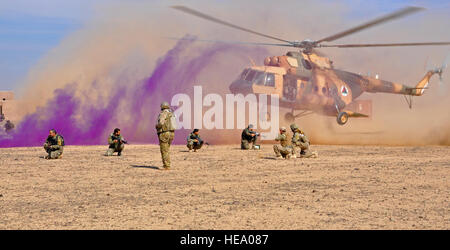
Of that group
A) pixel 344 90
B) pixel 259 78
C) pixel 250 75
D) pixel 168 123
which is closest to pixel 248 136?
pixel 259 78

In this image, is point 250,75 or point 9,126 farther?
point 9,126

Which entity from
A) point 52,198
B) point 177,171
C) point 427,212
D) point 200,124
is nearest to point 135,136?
point 200,124

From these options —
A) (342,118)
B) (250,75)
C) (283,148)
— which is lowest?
(283,148)

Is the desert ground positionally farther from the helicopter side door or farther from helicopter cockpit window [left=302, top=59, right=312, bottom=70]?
helicopter cockpit window [left=302, top=59, right=312, bottom=70]

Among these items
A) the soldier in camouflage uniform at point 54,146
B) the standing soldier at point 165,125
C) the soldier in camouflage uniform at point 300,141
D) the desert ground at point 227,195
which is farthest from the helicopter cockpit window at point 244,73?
the standing soldier at point 165,125

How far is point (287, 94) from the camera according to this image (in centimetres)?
2458

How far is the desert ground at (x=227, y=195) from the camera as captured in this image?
7.41 metres

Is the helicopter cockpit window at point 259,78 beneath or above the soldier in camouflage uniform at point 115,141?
above

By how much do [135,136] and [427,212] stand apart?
75.3 feet

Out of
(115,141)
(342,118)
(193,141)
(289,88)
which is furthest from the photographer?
(342,118)

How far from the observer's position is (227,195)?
32.1ft

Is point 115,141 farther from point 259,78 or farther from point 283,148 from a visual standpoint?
point 259,78

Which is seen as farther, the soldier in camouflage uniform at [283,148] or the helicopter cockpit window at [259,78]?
the helicopter cockpit window at [259,78]

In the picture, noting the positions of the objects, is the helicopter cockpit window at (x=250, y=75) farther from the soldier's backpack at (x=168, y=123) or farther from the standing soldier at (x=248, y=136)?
the soldier's backpack at (x=168, y=123)
